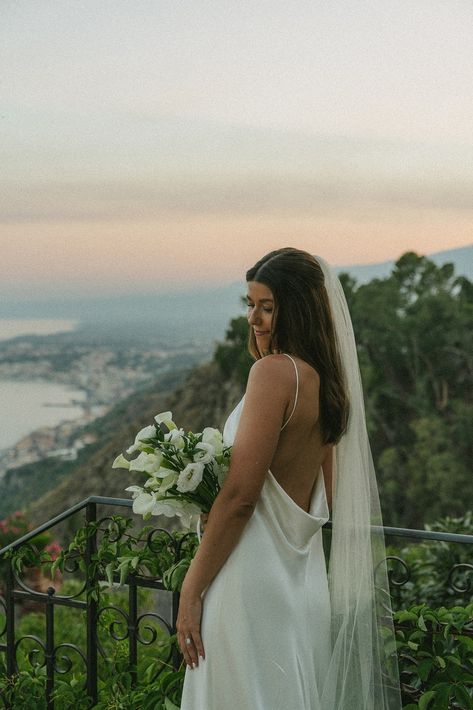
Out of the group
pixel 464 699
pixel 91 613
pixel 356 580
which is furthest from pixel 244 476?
pixel 91 613

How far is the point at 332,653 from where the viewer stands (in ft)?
6.43

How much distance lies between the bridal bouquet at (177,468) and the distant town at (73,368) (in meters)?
29.9

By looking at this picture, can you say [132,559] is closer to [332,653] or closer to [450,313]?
[332,653]

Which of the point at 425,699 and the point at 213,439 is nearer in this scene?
the point at 213,439

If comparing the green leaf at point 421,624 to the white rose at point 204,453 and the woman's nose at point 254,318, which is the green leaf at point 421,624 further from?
the woman's nose at point 254,318

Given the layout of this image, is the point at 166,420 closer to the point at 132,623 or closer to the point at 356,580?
the point at 356,580

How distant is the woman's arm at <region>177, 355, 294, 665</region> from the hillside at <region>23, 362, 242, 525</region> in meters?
25.7

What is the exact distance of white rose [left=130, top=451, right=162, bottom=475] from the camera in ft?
6.06

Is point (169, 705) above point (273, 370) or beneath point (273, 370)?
beneath

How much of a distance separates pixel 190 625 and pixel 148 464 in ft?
1.16

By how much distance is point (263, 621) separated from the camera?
1.85 meters

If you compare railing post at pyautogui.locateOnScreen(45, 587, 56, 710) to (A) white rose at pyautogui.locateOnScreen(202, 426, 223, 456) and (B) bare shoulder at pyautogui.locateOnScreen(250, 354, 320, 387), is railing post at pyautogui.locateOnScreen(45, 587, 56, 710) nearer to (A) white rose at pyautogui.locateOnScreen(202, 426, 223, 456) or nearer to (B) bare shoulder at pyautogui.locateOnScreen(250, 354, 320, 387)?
(A) white rose at pyautogui.locateOnScreen(202, 426, 223, 456)

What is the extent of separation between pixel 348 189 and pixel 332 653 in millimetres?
32549

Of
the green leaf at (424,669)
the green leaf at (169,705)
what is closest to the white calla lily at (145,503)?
the green leaf at (169,705)
